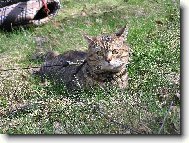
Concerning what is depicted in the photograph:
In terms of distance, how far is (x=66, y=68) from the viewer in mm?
6531

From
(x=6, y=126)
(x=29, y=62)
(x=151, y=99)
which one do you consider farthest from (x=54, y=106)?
(x=29, y=62)

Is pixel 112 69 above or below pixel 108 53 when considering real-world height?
below

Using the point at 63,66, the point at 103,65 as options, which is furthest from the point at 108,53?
the point at 63,66

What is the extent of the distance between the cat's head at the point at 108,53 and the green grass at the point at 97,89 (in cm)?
21

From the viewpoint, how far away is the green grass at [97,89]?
16.9ft

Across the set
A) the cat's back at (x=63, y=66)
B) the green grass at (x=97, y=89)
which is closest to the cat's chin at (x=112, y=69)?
the green grass at (x=97, y=89)

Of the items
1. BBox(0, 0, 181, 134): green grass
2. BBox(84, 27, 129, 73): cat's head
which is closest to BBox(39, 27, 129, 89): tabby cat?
BBox(84, 27, 129, 73): cat's head

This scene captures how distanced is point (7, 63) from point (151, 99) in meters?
2.14

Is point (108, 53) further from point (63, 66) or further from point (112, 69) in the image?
point (63, 66)

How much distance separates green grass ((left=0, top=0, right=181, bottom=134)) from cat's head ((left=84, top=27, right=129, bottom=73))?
209 mm

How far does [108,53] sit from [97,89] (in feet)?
1.20

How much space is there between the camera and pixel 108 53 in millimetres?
5992

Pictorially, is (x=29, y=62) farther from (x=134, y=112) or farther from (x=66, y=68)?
(x=134, y=112)

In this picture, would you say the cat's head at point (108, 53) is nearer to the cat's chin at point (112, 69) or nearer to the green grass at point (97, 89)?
the cat's chin at point (112, 69)
